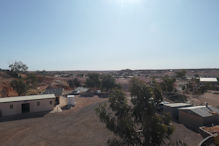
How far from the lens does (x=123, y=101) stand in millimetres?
7211

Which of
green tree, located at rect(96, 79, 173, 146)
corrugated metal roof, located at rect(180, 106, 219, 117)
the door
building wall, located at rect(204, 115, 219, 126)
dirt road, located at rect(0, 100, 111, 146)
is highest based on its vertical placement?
green tree, located at rect(96, 79, 173, 146)

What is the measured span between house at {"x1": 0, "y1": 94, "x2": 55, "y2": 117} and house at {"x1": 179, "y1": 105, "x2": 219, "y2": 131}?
2205 centimetres

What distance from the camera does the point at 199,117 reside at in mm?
16234

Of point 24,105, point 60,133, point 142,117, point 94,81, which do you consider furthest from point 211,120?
point 94,81

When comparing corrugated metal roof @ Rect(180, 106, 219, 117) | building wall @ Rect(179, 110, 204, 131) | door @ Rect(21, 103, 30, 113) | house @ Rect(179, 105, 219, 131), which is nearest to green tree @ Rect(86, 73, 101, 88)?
door @ Rect(21, 103, 30, 113)

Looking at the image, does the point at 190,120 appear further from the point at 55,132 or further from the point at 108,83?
the point at 108,83

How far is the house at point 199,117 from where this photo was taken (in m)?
16.2

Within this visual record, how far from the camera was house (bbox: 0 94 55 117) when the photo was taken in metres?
22.4

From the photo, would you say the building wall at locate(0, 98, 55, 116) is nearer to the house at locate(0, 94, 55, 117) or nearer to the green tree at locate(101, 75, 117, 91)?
the house at locate(0, 94, 55, 117)

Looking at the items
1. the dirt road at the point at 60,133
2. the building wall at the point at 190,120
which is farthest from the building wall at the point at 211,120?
the dirt road at the point at 60,133

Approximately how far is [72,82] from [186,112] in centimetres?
5163

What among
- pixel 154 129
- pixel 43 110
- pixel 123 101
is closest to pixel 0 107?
pixel 43 110

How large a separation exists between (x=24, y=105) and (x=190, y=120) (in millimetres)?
26216

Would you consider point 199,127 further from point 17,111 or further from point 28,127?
point 17,111
